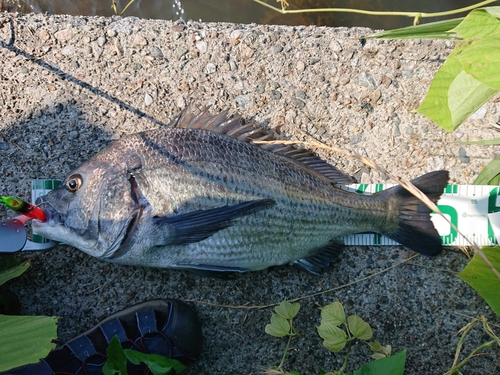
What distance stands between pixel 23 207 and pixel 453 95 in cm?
176

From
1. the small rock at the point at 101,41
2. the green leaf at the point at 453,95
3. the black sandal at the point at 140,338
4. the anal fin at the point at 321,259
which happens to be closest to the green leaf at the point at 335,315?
the anal fin at the point at 321,259

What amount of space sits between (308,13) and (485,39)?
78.6 inches

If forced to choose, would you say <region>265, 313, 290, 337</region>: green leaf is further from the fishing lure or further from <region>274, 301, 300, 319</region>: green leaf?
the fishing lure

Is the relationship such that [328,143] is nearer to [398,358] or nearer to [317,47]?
[317,47]

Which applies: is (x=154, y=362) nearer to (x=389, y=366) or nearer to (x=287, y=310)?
(x=287, y=310)

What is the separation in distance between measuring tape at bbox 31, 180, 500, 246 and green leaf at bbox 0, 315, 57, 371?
1.61m

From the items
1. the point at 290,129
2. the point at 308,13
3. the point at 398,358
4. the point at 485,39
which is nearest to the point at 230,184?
the point at 290,129

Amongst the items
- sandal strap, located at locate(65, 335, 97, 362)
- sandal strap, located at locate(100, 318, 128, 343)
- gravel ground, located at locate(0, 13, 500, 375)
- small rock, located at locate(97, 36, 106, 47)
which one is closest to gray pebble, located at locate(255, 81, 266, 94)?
gravel ground, located at locate(0, 13, 500, 375)

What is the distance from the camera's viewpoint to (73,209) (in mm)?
1962

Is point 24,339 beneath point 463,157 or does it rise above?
beneath

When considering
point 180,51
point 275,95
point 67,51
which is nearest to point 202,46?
→ point 180,51

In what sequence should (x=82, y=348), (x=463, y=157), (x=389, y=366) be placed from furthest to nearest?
(x=463, y=157), (x=82, y=348), (x=389, y=366)

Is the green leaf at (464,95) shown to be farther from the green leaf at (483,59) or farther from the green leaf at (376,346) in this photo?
the green leaf at (376,346)

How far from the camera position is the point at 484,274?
1.75 m
